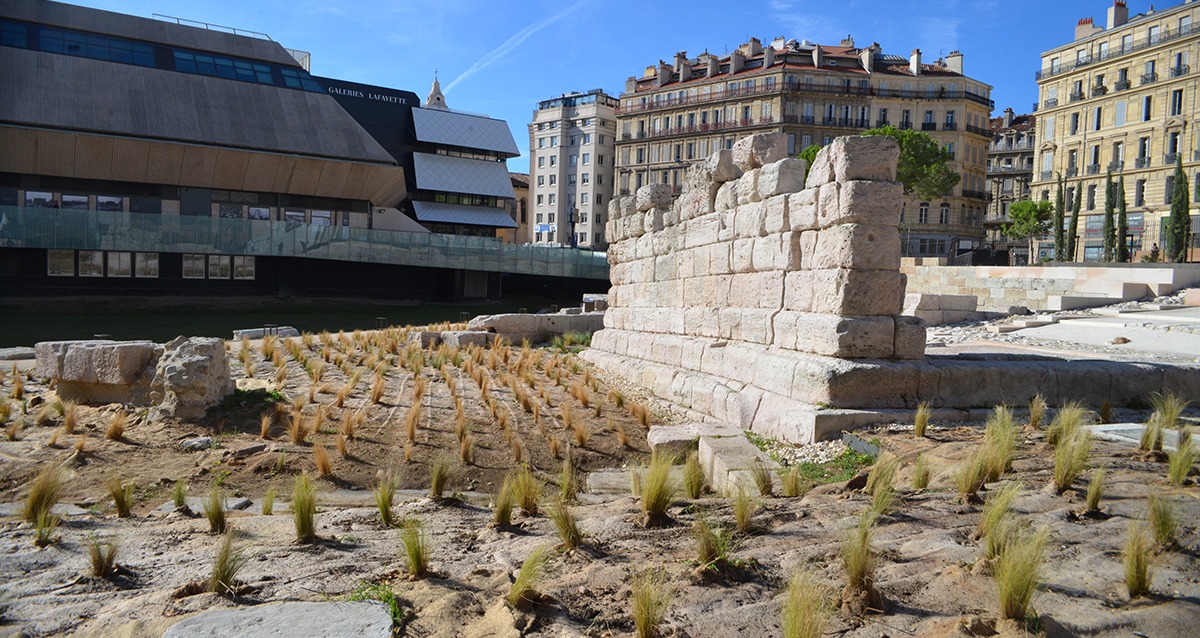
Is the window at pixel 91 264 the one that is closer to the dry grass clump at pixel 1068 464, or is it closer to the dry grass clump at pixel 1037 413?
the dry grass clump at pixel 1037 413

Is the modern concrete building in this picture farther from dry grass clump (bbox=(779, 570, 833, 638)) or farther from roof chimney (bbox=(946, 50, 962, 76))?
roof chimney (bbox=(946, 50, 962, 76))

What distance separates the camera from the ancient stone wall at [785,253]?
7457 millimetres

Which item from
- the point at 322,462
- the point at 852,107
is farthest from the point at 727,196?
the point at 852,107

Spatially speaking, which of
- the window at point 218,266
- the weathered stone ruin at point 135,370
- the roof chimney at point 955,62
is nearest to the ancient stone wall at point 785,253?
the weathered stone ruin at point 135,370

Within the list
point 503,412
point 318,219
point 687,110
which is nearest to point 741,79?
point 687,110

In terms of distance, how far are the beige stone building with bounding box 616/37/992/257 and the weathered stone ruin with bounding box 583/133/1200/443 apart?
47.0 meters

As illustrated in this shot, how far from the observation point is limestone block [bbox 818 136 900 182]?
7.48 meters

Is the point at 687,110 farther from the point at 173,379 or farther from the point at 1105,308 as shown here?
the point at 173,379

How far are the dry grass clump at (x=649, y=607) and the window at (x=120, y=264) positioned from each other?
107ft

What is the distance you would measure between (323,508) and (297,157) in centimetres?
3208

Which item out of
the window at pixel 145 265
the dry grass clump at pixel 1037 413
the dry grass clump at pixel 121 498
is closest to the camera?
the dry grass clump at pixel 121 498

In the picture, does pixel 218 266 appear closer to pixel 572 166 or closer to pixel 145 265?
pixel 145 265

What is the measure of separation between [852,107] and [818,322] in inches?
2120

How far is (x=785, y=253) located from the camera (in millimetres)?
8703
